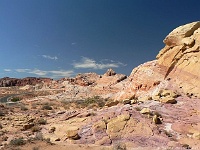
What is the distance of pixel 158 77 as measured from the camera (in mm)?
21922

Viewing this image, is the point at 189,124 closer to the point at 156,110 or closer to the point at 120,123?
the point at 156,110

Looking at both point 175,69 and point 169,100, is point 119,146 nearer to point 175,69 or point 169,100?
point 169,100

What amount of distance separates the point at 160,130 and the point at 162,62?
31.9ft

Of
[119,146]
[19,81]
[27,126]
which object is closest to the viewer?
[119,146]

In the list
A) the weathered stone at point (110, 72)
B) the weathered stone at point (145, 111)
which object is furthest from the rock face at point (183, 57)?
the weathered stone at point (110, 72)

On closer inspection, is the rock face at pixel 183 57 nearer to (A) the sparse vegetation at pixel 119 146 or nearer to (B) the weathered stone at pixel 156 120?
(B) the weathered stone at pixel 156 120

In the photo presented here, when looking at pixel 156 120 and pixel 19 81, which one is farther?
pixel 19 81

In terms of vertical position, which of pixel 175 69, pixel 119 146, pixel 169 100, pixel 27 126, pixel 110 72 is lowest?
pixel 119 146

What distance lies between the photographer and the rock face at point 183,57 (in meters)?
19.3

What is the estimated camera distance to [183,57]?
21016 mm

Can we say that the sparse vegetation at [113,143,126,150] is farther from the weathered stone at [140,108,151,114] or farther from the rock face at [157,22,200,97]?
the rock face at [157,22,200,97]

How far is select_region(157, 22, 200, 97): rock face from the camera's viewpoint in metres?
19.3

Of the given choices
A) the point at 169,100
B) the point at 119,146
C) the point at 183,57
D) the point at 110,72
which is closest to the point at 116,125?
the point at 119,146

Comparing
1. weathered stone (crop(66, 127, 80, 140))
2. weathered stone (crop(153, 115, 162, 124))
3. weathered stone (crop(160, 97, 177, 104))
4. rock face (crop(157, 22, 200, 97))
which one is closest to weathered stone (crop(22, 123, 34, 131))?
weathered stone (crop(66, 127, 80, 140))
